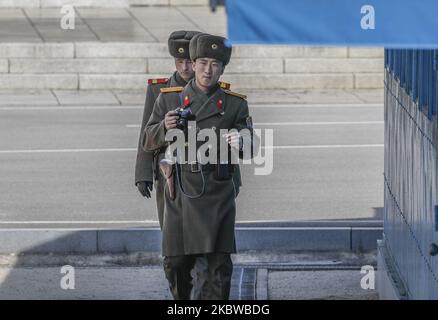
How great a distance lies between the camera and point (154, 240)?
33.2 ft

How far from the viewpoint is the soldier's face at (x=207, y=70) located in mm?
7020

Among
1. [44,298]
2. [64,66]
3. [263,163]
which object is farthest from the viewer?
[64,66]

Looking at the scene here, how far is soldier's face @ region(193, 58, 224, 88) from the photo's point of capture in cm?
702

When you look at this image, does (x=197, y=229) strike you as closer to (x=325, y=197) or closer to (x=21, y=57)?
(x=325, y=197)

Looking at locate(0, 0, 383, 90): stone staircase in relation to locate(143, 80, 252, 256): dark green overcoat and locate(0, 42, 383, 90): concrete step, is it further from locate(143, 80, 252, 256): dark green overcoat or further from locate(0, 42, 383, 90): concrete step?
locate(143, 80, 252, 256): dark green overcoat

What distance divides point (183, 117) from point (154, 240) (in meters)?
3.31

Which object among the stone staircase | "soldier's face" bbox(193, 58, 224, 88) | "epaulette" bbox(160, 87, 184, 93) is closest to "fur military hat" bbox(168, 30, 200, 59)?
"epaulette" bbox(160, 87, 184, 93)

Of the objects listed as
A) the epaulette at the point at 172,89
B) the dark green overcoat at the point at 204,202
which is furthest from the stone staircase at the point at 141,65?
the dark green overcoat at the point at 204,202

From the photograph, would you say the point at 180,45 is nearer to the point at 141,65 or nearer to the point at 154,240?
the point at 154,240

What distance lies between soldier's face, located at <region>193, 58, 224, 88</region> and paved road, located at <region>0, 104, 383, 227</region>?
14.7 ft

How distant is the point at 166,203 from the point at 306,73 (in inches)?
596

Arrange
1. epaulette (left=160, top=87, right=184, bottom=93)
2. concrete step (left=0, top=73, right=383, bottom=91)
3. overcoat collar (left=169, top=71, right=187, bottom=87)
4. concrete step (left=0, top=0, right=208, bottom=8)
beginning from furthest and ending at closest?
concrete step (left=0, top=0, right=208, bottom=8)
concrete step (left=0, top=73, right=383, bottom=91)
overcoat collar (left=169, top=71, right=187, bottom=87)
epaulette (left=160, top=87, right=184, bottom=93)
